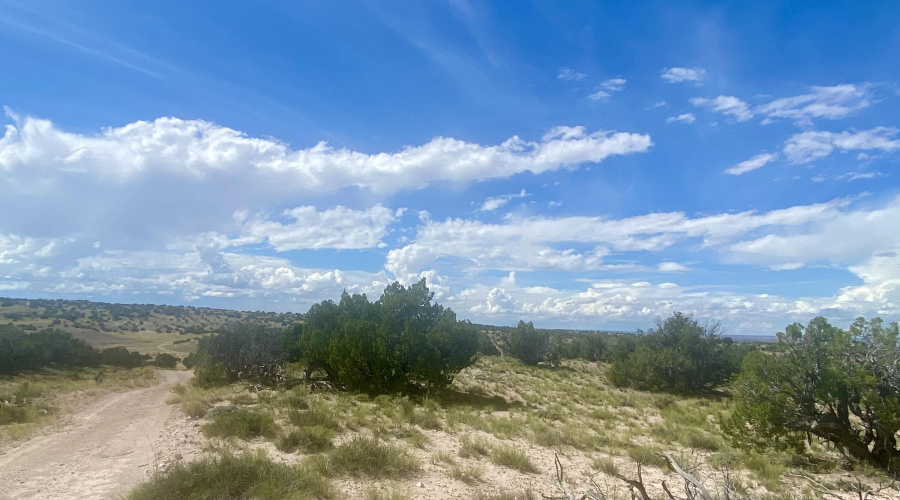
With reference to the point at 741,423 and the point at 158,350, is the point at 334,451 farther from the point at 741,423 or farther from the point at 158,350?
the point at 158,350

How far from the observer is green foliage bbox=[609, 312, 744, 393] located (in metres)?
32.2

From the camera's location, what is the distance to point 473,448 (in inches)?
486

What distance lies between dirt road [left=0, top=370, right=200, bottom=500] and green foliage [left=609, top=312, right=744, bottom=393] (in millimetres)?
27073

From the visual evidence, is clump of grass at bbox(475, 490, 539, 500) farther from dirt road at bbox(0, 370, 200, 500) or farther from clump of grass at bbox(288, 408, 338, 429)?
clump of grass at bbox(288, 408, 338, 429)

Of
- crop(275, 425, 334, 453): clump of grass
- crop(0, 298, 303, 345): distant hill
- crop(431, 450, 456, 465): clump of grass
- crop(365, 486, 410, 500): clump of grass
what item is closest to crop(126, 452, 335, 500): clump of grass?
crop(365, 486, 410, 500): clump of grass

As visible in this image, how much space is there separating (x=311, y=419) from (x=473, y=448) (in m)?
5.27

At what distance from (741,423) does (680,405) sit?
14.2m

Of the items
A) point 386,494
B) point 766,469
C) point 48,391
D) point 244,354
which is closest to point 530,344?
point 244,354

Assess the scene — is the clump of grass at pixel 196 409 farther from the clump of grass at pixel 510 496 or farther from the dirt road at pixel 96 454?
the clump of grass at pixel 510 496

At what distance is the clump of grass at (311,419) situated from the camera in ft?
47.5

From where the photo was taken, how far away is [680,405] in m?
25.1

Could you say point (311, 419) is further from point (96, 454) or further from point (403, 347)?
point (403, 347)

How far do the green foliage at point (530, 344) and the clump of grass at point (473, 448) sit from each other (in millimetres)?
38367

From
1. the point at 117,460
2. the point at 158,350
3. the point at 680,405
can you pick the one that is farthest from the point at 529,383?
the point at 158,350
